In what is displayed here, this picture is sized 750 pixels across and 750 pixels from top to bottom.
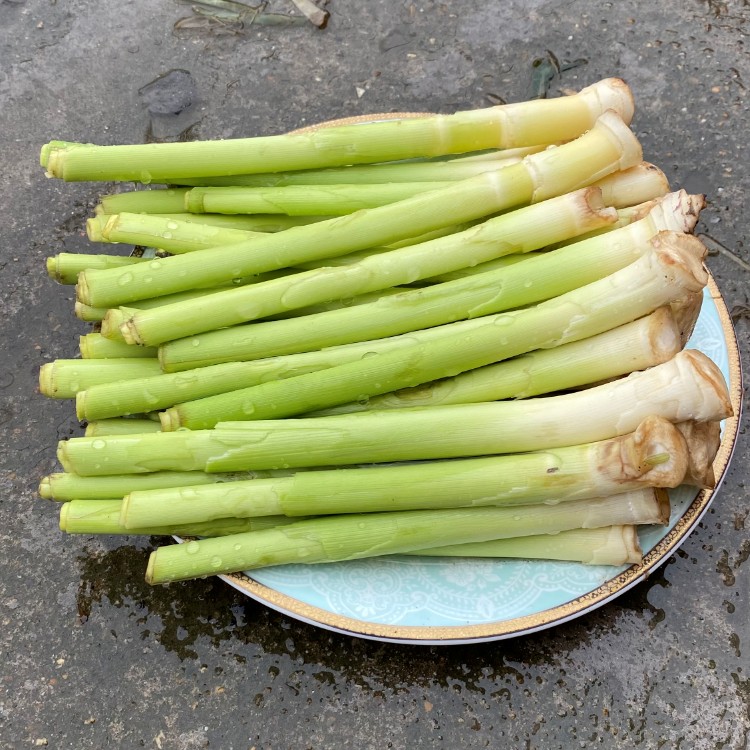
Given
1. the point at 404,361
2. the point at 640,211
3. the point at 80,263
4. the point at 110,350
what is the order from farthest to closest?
the point at 80,263, the point at 110,350, the point at 640,211, the point at 404,361

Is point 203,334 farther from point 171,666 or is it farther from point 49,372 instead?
point 171,666

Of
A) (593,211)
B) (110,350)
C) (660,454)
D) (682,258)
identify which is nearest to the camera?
(660,454)

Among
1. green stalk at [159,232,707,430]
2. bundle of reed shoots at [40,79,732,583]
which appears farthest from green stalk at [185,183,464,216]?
green stalk at [159,232,707,430]

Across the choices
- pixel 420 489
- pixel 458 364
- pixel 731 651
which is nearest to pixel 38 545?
pixel 420 489

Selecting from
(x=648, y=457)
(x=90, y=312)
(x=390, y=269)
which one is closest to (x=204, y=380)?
(x=90, y=312)

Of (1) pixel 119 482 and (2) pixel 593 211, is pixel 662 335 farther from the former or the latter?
(1) pixel 119 482

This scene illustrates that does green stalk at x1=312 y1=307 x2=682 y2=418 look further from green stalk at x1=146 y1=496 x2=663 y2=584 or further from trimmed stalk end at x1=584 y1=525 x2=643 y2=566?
trimmed stalk end at x1=584 y1=525 x2=643 y2=566

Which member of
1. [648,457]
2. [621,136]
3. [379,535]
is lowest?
[379,535]
